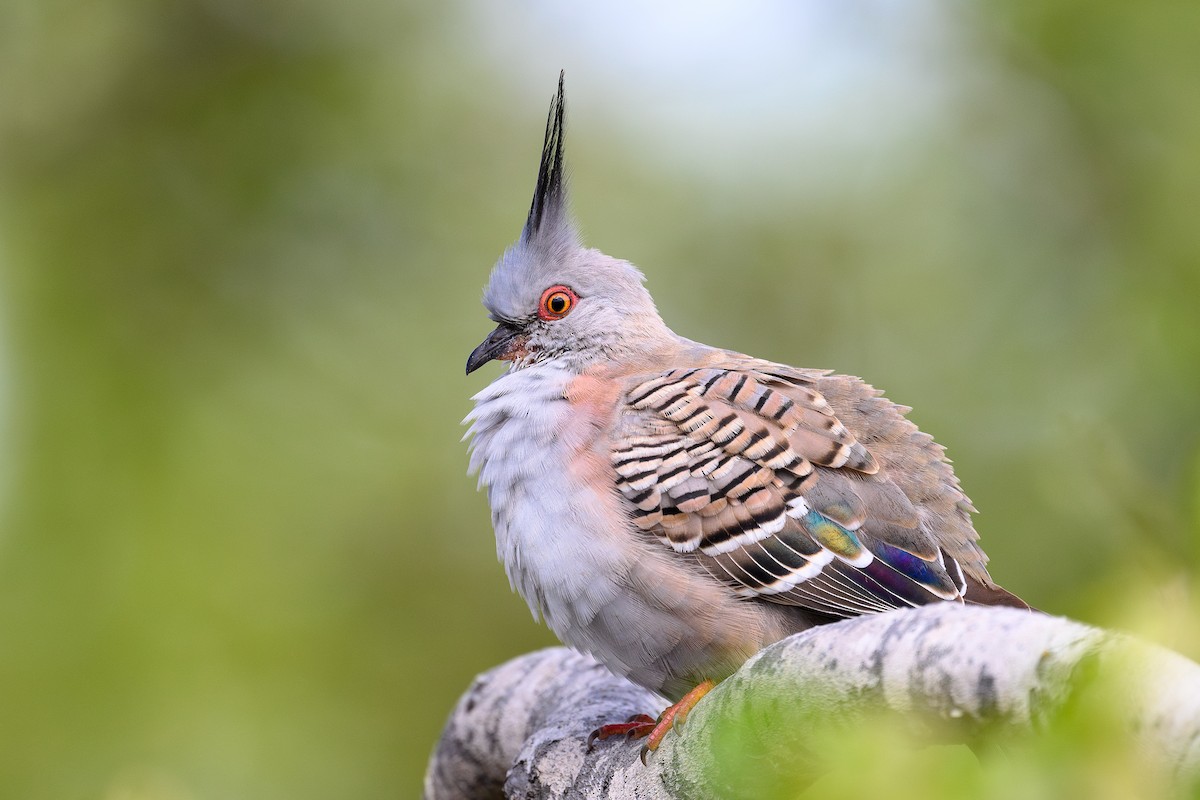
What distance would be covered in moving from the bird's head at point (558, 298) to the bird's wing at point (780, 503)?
0.80m

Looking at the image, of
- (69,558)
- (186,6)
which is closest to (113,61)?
(186,6)

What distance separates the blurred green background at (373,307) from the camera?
20.1 ft

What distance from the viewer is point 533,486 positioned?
12.0 ft

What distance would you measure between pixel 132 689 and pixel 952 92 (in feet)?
19.9

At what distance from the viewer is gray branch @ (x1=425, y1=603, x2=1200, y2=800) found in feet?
3.25

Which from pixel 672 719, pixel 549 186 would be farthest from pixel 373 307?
pixel 672 719

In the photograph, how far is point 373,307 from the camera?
289 inches

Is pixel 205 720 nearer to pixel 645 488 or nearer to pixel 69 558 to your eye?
pixel 69 558

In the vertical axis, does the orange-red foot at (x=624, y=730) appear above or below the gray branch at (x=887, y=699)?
below

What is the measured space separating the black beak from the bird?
56 centimetres

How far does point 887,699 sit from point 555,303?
2961 millimetres

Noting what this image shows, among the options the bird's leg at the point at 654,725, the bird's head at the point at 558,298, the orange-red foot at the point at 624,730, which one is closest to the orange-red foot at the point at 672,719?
the bird's leg at the point at 654,725

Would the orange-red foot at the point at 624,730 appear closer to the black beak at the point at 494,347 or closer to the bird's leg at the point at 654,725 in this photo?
the bird's leg at the point at 654,725

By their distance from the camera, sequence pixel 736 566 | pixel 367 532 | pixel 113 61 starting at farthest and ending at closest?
pixel 113 61 → pixel 367 532 → pixel 736 566
